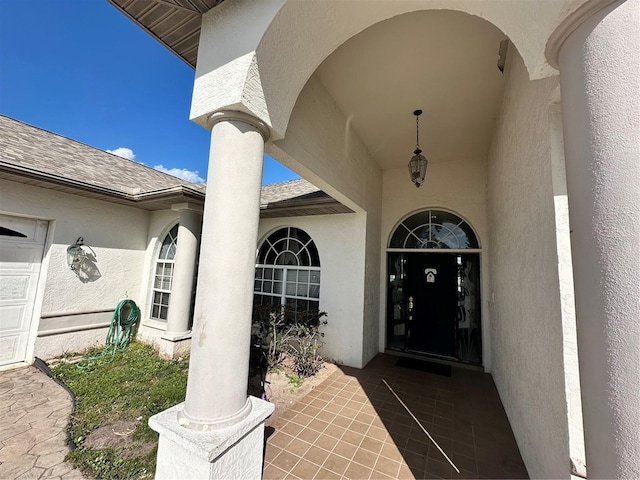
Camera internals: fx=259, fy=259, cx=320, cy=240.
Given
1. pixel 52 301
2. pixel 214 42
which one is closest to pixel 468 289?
pixel 214 42

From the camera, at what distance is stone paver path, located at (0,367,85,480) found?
2.82m

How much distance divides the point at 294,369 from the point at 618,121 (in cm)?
582

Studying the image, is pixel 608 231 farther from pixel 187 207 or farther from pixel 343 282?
pixel 187 207

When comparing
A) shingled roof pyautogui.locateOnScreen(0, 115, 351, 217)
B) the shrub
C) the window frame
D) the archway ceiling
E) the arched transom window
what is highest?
the archway ceiling

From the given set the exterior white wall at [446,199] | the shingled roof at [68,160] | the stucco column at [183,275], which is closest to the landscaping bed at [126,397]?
the stucco column at [183,275]

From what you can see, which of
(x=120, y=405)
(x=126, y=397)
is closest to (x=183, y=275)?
(x=126, y=397)

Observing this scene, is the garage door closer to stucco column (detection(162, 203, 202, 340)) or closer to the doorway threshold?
stucco column (detection(162, 203, 202, 340))

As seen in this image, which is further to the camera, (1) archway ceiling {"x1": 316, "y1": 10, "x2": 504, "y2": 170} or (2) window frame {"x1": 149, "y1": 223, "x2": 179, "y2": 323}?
(2) window frame {"x1": 149, "y1": 223, "x2": 179, "y2": 323}

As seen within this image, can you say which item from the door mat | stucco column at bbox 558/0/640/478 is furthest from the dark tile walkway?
stucco column at bbox 558/0/640/478

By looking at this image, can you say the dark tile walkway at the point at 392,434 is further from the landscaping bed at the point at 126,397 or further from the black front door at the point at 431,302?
the black front door at the point at 431,302

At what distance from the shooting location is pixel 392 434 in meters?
3.52

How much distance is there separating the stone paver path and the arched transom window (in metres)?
7.04

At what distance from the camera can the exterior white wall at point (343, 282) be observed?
19.8 ft

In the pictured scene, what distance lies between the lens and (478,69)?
3852 millimetres
